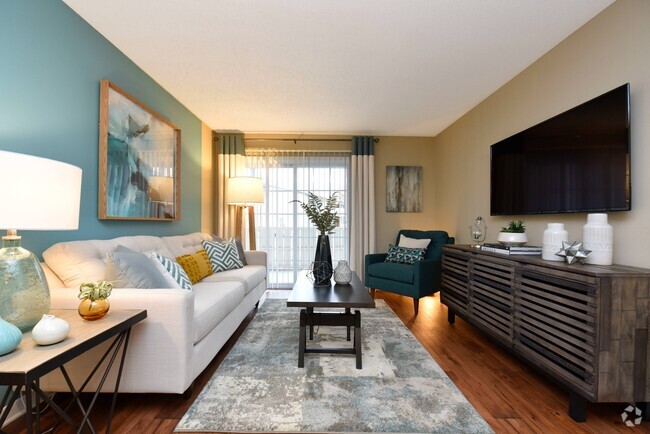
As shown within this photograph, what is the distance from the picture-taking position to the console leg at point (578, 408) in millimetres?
1626

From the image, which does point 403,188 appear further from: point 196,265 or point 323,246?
point 196,265

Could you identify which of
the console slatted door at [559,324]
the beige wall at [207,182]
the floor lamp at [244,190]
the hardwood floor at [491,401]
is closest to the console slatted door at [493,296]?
the console slatted door at [559,324]

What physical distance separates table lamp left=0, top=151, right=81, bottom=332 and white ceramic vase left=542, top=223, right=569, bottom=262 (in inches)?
106

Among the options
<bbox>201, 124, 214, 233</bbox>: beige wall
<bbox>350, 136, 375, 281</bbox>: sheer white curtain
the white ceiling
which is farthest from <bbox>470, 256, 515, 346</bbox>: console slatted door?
<bbox>201, 124, 214, 233</bbox>: beige wall

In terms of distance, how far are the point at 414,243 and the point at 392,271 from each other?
25.6 inches

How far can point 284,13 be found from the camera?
208cm

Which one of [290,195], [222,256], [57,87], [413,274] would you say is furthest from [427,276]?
[57,87]

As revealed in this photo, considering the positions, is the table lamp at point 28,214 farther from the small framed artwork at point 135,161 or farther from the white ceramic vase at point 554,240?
the white ceramic vase at point 554,240

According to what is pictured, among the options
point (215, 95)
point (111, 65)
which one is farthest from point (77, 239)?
point (215, 95)

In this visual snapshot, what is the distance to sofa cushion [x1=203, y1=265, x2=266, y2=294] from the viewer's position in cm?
298

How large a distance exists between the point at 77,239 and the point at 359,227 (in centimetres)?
350

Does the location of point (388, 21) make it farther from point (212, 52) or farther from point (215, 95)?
point (215, 95)

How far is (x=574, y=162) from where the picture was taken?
7.15ft

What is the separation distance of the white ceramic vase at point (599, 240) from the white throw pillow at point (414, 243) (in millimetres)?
2206
